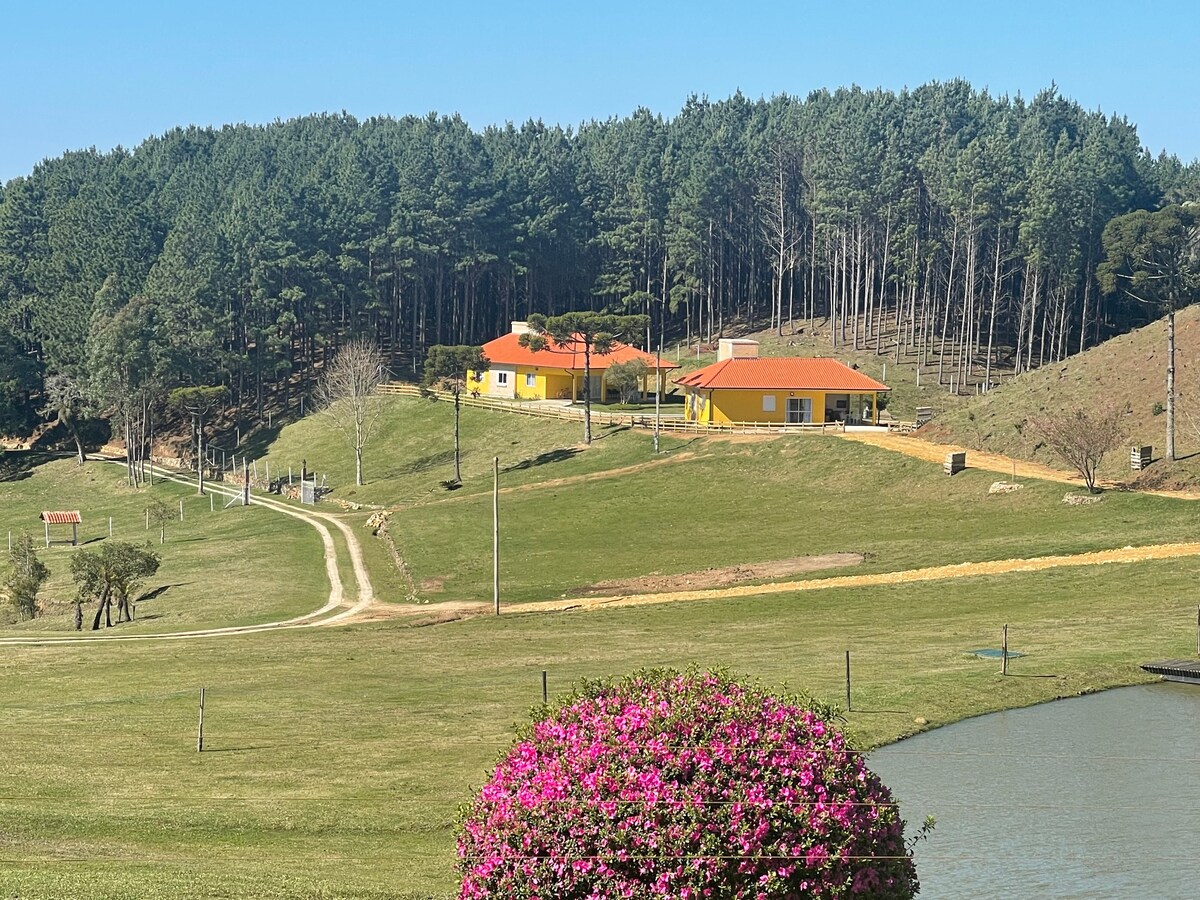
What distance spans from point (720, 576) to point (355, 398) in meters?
64.6

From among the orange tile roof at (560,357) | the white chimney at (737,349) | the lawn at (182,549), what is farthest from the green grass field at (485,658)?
the orange tile roof at (560,357)

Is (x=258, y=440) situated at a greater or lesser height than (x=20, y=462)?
greater

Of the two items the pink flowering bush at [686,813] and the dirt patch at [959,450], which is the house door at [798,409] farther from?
the pink flowering bush at [686,813]

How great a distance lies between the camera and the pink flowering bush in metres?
18.4

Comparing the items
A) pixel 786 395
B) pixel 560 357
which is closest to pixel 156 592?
pixel 786 395

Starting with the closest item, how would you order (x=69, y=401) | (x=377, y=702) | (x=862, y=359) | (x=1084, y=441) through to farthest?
(x=377, y=702) < (x=1084, y=441) < (x=862, y=359) < (x=69, y=401)

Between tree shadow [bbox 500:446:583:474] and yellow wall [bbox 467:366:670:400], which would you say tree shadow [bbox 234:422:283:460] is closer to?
yellow wall [bbox 467:366:670:400]

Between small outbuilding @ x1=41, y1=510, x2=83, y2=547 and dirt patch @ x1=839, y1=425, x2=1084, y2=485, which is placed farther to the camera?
small outbuilding @ x1=41, y1=510, x2=83, y2=547

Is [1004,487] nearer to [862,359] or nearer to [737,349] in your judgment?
[737,349]

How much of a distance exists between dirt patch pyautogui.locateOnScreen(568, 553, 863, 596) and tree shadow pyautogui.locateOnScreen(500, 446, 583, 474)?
3803 centimetres

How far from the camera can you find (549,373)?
13562 centimetres

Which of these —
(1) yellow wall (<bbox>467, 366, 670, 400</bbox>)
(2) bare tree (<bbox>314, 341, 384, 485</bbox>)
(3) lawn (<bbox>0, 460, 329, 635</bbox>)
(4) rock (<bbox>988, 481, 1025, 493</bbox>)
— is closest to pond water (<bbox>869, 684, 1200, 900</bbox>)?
(4) rock (<bbox>988, 481, 1025, 493</bbox>)

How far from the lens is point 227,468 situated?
14275 cm

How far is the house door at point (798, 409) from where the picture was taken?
363 ft
